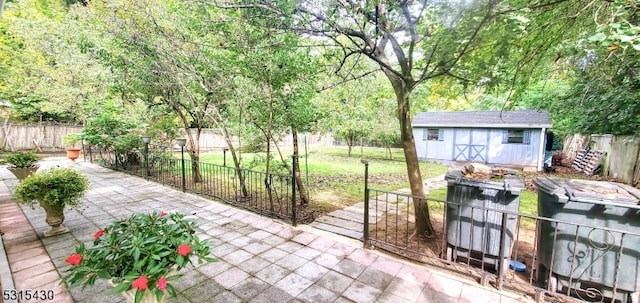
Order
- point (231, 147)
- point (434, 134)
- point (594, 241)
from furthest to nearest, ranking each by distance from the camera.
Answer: point (434, 134)
point (231, 147)
point (594, 241)

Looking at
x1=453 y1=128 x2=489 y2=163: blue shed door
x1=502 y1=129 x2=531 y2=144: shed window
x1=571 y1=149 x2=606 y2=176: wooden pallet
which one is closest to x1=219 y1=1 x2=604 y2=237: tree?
x1=571 y1=149 x2=606 y2=176: wooden pallet

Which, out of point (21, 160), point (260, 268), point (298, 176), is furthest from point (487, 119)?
point (21, 160)

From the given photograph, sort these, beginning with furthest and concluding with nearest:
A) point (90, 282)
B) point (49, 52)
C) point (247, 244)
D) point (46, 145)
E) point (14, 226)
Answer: point (46, 145)
point (49, 52)
point (14, 226)
point (247, 244)
point (90, 282)

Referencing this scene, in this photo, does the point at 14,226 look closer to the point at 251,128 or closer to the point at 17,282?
the point at 17,282

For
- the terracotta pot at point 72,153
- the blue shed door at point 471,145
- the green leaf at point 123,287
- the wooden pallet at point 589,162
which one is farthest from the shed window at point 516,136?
the terracotta pot at point 72,153

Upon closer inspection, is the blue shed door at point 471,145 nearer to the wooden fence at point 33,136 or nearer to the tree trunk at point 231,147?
the wooden fence at point 33,136

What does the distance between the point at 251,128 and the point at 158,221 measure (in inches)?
127

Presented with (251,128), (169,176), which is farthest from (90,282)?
(169,176)

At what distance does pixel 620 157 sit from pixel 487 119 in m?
5.02

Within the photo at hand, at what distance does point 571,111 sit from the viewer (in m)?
8.07

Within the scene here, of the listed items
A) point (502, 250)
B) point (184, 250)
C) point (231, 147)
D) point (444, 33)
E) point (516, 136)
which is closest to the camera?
point (184, 250)

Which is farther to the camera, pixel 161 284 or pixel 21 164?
pixel 21 164

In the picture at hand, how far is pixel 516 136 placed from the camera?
1242 centimetres

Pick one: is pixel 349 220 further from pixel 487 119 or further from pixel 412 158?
pixel 487 119
